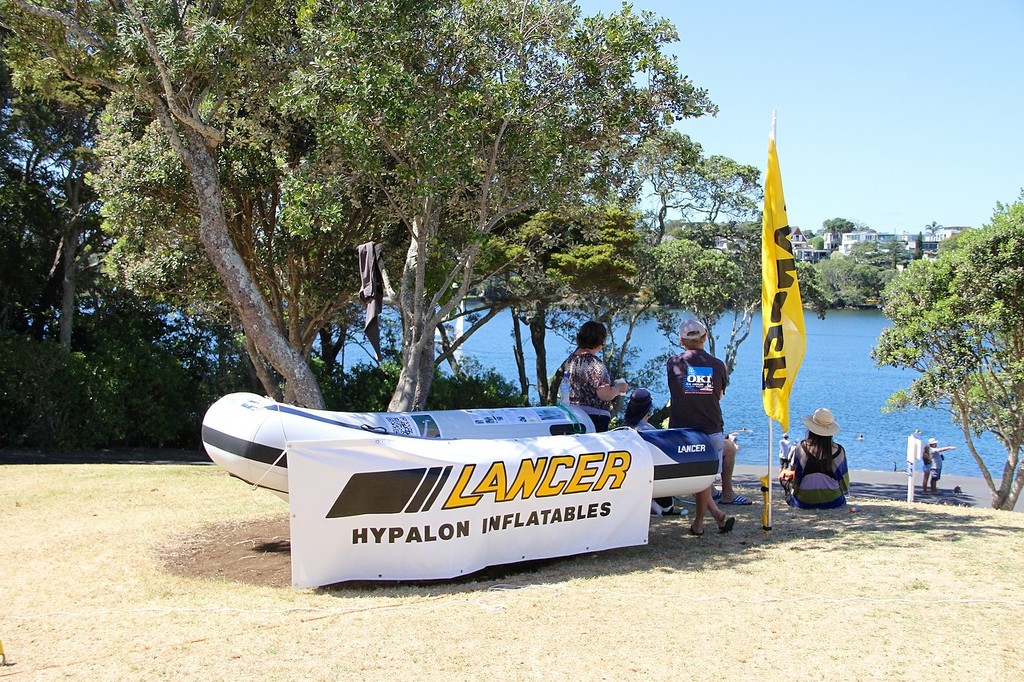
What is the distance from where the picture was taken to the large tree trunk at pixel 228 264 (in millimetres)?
11500

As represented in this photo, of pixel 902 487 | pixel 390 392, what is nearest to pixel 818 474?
pixel 390 392

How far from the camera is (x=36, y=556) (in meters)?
7.61

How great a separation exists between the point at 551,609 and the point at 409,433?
2457mm

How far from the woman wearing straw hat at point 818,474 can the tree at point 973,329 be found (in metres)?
10.8

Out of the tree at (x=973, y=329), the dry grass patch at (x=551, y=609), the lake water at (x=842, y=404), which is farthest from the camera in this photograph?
the lake water at (x=842, y=404)

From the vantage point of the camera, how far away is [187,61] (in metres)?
10.3

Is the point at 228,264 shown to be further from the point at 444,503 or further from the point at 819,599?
the point at 819,599

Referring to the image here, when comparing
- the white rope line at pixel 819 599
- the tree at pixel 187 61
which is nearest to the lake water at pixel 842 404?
the tree at pixel 187 61

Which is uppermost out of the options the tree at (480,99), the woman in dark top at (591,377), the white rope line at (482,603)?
the tree at (480,99)

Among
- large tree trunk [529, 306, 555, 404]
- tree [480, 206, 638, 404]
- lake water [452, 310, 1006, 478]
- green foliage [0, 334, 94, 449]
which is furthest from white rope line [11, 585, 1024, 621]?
large tree trunk [529, 306, 555, 404]

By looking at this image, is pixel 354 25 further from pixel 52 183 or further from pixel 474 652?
pixel 52 183

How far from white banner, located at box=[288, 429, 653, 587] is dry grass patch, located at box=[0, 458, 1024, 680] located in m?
0.19

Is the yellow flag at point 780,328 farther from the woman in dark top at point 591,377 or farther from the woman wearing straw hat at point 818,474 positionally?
the woman in dark top at point 591,377

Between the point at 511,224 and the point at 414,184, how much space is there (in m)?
13.8
